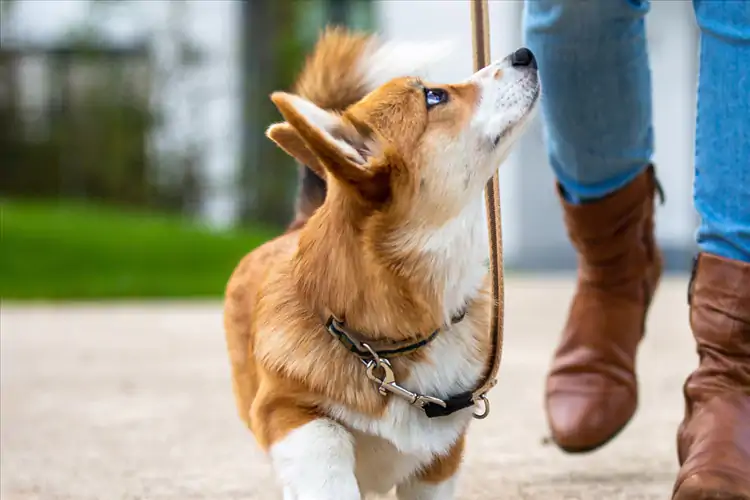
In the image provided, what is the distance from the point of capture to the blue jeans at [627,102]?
166cm

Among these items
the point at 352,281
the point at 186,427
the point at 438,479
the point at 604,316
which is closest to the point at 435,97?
the point at 352,281

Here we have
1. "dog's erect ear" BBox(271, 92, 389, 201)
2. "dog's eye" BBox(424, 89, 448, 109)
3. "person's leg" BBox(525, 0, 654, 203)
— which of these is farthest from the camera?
"person's leg" BBox(525, 0, 654, 203)

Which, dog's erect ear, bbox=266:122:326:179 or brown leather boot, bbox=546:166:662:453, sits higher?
dog's erect ear, bbox=266:122:326:179

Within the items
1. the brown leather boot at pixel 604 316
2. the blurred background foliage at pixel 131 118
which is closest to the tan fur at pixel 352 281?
the brown leather boot at pixel 604 316

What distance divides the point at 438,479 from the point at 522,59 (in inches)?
26.4

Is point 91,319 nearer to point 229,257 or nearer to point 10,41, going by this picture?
point 229,257

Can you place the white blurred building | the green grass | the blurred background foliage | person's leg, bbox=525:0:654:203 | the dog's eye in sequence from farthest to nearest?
the blurred background foliage → the white blurred building → the green grass → person's leg, bbox=525:0:654:203 → the dog's eye

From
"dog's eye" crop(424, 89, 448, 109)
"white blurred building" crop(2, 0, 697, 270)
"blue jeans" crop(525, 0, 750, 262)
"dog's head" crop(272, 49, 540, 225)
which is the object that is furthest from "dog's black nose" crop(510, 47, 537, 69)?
"white blurred building" crop(2, 0, 697, 270)

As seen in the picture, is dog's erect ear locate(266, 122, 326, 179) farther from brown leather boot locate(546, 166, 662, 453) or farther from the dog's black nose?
brown leather boot locate(546, 166, 662, 453)

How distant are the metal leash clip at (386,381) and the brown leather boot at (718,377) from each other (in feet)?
1.34

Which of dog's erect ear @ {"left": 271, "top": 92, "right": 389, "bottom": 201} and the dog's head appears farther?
the dog's head

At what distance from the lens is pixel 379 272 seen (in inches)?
61.7

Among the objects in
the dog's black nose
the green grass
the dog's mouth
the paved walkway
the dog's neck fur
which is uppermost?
the dog's black nose

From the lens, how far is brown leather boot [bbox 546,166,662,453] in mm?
2070
